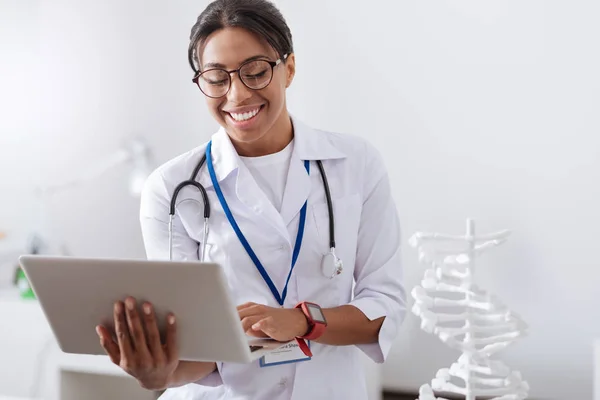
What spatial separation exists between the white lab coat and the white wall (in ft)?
5.22

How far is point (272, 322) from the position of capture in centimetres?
135

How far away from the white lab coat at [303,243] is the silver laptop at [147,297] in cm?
23

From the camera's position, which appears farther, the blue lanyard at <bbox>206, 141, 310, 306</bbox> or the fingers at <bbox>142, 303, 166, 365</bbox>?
Answer: the blue lanyard at <bbox>206, 141, 310, 306</bbox>

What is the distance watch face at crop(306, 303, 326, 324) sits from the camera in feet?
4.60

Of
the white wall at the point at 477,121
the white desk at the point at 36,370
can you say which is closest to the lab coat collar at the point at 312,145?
the white wall at the point at 477,121

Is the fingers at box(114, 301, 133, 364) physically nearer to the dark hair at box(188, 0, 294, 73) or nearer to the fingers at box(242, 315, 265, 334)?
the fingers at box(242, 315, 265, 334)

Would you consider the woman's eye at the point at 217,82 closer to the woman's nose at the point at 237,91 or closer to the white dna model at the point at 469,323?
the woman's nose at the point at 237,91

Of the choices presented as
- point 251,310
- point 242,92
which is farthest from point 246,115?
point 251,310

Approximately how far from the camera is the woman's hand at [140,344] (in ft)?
4.04

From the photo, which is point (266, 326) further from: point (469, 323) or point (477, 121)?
point (477, 121)

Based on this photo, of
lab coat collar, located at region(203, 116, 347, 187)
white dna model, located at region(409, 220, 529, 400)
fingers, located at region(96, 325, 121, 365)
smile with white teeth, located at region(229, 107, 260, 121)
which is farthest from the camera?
white dna model, located at region(409, 220, 529, 400)

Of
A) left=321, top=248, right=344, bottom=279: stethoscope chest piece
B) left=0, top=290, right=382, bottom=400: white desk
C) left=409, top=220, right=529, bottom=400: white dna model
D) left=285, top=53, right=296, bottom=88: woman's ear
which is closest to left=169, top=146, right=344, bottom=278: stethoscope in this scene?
left=321, top=248, right=344, bottom=279: stethoscope chest piece

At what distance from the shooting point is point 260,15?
1.50 meters

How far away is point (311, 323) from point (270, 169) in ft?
1.23
